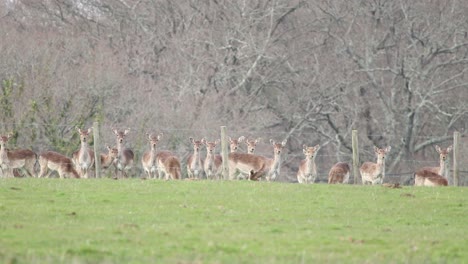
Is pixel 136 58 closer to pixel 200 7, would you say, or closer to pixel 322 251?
pixel 200 7

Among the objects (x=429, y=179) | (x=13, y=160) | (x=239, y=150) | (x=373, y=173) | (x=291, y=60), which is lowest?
(x=429, y=179)

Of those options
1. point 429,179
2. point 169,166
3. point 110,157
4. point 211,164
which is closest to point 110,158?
point 110,157

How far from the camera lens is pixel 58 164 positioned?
91.2ft

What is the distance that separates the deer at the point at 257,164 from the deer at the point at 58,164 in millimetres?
4015

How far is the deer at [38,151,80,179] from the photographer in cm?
2766

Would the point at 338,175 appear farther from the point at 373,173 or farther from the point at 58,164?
the point at 58,164

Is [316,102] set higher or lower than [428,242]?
higher

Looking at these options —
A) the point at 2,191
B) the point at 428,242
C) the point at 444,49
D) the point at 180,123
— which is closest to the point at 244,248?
the point at 428,242

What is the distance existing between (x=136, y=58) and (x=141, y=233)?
32.2 meters

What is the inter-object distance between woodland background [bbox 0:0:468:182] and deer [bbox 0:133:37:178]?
13972 millimetres

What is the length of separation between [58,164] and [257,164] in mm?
5017

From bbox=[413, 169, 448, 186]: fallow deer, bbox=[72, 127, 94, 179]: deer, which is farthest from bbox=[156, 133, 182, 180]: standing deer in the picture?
bbox=[413, 169, 448, 186]: fallow deer

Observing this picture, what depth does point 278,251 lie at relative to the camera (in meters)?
13.7

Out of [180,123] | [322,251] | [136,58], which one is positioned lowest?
[322,251]
